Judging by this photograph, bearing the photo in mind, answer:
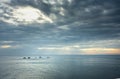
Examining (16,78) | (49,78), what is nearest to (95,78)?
(49,78)

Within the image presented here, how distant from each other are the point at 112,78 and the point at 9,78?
74.7 metres

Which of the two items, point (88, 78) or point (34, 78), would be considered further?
point (34, 78)

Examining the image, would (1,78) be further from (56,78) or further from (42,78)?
(56,78)

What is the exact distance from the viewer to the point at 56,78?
11694 cm

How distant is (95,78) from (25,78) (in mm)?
50751

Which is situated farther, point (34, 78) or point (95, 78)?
point (34, 78)

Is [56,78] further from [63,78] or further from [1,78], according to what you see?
[1,78]

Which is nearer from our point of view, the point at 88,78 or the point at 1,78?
the point at 88,78

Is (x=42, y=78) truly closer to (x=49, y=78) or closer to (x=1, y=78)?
(x=49, y=78)

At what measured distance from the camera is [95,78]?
115 meters

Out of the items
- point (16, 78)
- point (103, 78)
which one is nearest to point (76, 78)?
point (103, 78)

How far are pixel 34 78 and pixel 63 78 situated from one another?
22534mm

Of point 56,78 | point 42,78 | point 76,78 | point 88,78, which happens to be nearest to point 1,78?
point 42,78

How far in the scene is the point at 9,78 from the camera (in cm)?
12069
